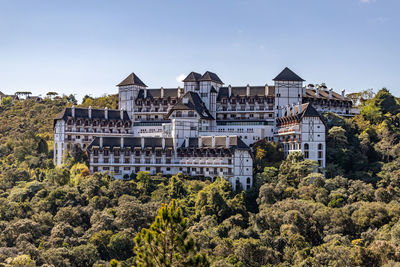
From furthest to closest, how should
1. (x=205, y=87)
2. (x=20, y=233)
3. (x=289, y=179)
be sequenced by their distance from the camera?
(x=205, y=87), (x=289, y=179), (x=20, y=233)

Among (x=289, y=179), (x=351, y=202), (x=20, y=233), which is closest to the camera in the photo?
(x=20, y=233)

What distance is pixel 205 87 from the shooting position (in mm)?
94438

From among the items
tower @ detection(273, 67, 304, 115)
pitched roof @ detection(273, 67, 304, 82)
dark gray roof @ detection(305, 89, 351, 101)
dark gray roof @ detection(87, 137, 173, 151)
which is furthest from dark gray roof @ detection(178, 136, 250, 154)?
dark gray roof @ detection(305, 89, 351, 101)

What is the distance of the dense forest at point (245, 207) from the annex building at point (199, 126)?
274cm

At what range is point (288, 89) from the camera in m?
90.4

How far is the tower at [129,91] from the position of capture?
97.4 meters

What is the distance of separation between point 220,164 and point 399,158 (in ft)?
82.1

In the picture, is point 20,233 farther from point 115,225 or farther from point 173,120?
point 173,120

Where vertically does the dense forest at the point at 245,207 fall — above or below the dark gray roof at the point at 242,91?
below

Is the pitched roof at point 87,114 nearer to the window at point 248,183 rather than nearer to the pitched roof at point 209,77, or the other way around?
the pitched roof at point 209,77

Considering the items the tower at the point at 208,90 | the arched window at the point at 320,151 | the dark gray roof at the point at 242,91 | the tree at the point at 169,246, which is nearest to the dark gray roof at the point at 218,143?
the arched window at the point at 320,151

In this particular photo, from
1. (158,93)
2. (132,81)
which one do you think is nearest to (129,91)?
(132,81)

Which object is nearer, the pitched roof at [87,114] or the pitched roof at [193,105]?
the pitched roof at [193,105]

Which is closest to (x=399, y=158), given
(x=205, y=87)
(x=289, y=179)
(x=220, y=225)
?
(x=289, y=179)
